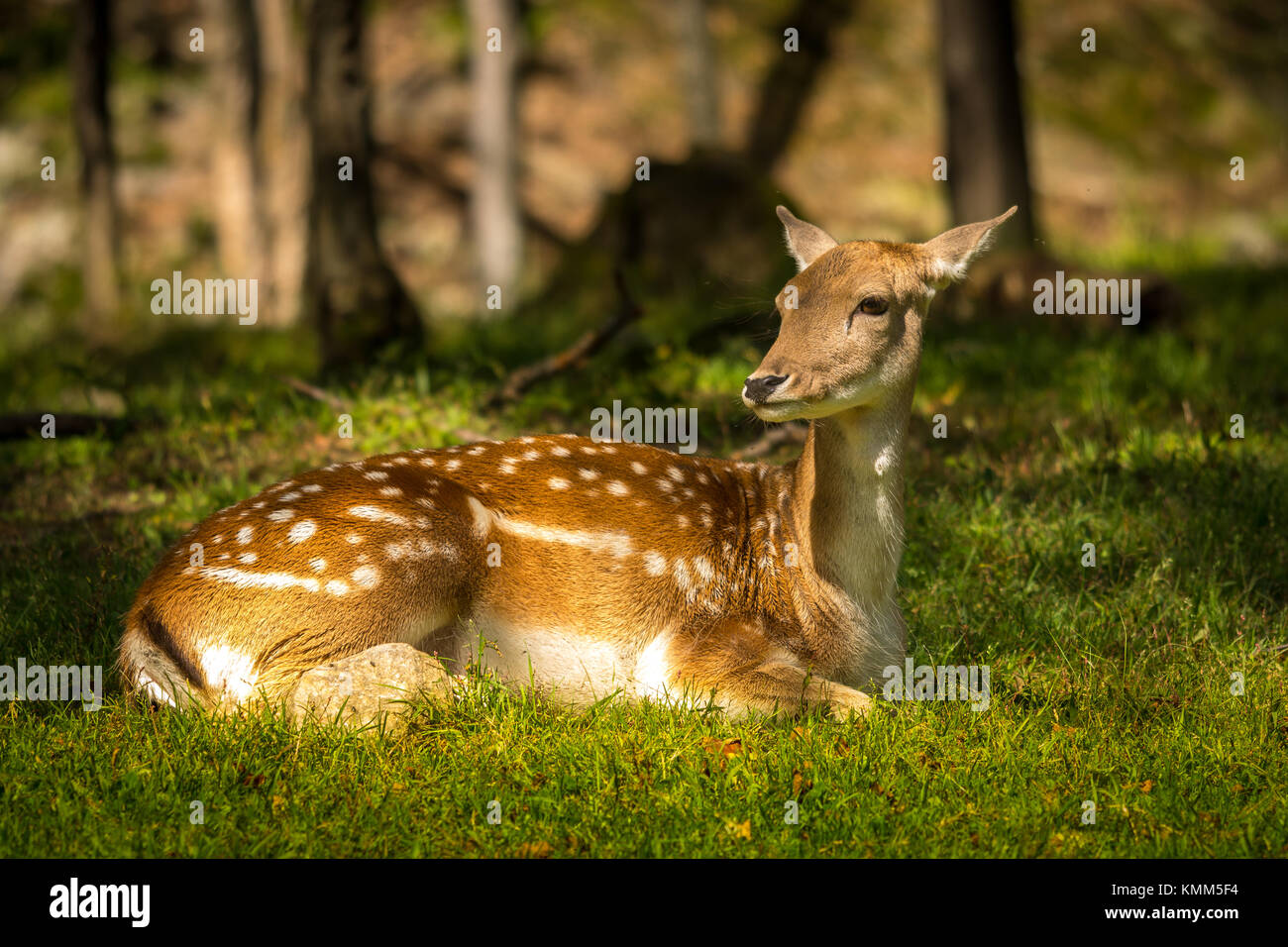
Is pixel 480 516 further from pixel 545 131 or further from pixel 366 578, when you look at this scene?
pixel 545 131

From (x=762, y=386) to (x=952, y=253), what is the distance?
1.08 meters

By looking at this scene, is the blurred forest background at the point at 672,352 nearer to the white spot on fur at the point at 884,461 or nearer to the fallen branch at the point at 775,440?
the fallen branch at the point at 775,440

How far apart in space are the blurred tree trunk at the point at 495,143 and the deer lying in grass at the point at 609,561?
11114 millimetres

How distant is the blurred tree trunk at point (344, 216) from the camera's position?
9.14 meters

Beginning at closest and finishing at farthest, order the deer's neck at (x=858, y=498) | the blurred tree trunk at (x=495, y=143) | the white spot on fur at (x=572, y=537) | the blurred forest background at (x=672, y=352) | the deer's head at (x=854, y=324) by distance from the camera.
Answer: the blurred forest background at (x=672, y=352) → the deer's head at (x=854, y=324) → the deer's neck at (x=858, y=498) → the white spot on fur at (x=572, y=537) → the blurred tree trunk at (x=495, y=143)

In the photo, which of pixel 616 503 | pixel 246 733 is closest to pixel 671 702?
pixel 616 503

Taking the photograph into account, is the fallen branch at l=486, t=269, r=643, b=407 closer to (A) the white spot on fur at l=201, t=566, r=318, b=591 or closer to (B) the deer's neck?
(B) the deer's neck

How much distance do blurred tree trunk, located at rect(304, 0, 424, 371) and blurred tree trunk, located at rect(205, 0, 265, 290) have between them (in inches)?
289

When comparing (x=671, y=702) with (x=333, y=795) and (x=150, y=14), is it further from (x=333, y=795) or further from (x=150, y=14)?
(x=150, y=14)

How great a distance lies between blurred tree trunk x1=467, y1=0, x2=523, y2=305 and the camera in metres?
16.4

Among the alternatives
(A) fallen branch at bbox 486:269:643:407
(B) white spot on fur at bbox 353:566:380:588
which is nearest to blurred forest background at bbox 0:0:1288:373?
(A) fallen branch at bbox 486:269:643:407

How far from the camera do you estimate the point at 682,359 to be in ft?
28.6

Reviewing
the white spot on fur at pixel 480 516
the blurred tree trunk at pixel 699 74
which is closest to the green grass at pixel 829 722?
the white spot on fur at pixel 480 516

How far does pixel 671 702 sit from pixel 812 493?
3.09 feet
